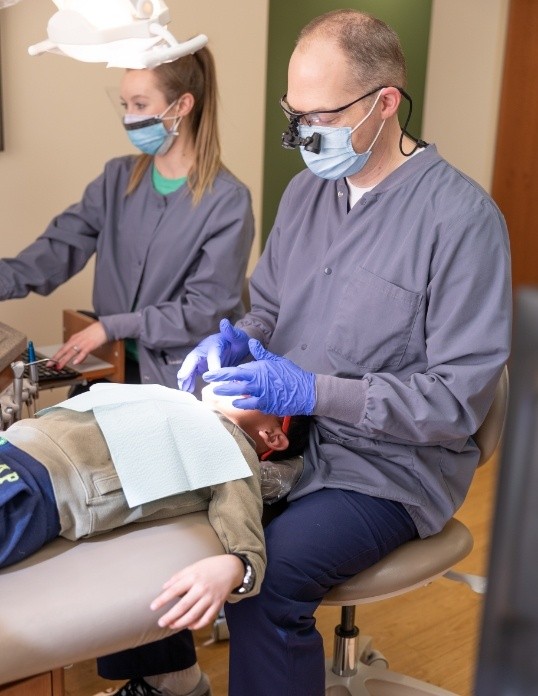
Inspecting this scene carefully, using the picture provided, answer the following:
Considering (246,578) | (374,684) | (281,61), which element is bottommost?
(374,684)

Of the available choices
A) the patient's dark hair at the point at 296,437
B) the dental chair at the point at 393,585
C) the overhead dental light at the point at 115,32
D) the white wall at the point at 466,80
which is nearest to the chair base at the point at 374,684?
the dental chair at the point at 393,585

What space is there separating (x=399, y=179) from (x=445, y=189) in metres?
0.10

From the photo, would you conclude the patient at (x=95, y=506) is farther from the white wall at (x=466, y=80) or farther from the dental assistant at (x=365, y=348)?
the white wall at (x=466, y=80)

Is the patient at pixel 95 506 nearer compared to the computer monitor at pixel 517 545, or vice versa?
the computer monitor at pixel 517 545

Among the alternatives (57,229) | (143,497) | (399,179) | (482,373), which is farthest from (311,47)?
(57,229)

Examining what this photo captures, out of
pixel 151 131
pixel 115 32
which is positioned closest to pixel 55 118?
pixel 151 131

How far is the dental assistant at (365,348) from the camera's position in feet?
4.95

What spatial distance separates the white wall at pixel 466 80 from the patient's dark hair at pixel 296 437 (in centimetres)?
290

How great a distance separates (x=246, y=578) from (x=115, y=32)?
1.06m

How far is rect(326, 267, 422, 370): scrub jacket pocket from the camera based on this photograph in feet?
5.30

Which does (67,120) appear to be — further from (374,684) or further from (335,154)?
(374,684)

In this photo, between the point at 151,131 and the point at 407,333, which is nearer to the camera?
the point at 407,333

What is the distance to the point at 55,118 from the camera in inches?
116

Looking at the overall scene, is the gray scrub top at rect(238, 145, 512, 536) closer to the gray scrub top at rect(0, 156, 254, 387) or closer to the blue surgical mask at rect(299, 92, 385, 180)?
the blue surgical mask at rect(299, 92, 385, 180)
